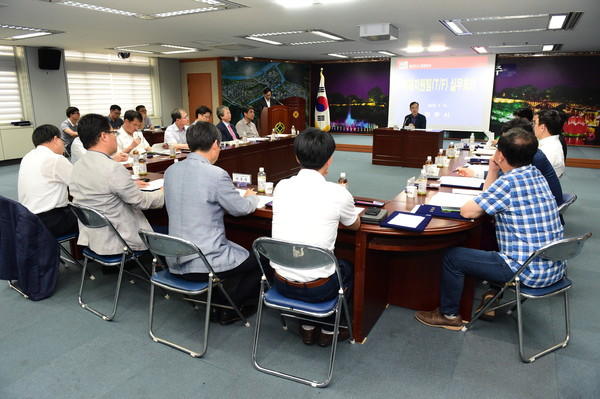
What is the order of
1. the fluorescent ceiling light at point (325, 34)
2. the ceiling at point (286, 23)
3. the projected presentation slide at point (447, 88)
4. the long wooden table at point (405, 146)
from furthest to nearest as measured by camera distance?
1. the projected presentation slide at point (447, 88)
2. the long wooden table at point (405, 146)
3. the fluorescent ceiling light at point (325, 34)
4. the ceiling at point (286, 23)

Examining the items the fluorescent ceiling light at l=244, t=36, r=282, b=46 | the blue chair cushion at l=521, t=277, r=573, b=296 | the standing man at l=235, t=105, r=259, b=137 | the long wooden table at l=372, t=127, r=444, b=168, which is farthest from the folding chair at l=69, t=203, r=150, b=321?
the long wooden table at l=372, t=127, r=444, b=168

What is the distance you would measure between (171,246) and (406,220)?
1313mm

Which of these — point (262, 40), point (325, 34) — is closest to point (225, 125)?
point (262, 40)

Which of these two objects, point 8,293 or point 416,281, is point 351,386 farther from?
point 8,293

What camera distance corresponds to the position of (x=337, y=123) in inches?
565

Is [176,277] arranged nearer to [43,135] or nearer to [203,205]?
[203,205]

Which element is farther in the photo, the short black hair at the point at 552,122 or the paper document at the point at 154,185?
the short black hair at the point at 552,122

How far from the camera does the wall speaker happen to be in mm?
8930

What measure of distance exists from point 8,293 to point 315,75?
12.3 meters

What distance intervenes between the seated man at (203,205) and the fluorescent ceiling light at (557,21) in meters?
5.40

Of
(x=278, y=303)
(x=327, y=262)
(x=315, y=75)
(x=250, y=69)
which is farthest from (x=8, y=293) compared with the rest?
(x=315, y=75)

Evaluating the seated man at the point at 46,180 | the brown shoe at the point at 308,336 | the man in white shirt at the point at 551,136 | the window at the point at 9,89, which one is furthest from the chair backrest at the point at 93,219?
the window at the point at 9,89

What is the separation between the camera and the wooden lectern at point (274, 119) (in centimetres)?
1045

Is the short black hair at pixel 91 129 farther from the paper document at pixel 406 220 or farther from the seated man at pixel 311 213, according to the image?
the paper document at pixel 406 220
